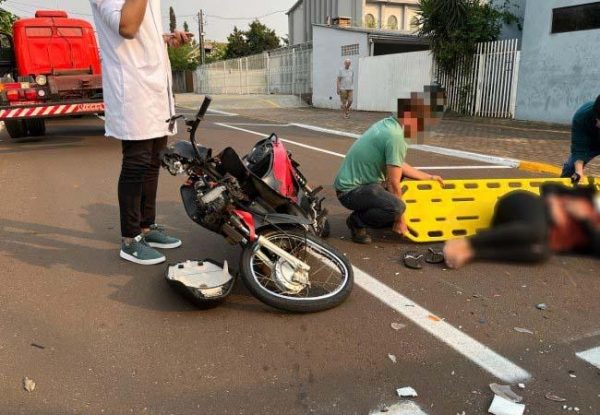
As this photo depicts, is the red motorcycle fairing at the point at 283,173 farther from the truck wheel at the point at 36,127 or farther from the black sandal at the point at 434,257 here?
the truck wheel at the point at 36,127

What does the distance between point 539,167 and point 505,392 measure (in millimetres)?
6158

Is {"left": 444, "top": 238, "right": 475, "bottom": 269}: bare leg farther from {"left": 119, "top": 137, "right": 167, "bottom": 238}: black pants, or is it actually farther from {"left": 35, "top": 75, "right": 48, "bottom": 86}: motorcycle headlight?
{"left": 35, "top": 75, "right": 48, "bottom": 86}: motorcycle headlight

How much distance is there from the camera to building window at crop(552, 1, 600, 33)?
12430mm

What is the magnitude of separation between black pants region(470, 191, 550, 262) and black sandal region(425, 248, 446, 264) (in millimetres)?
3260

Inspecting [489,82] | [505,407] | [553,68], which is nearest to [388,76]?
[489,82]

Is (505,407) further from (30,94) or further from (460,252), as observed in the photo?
(30,94)

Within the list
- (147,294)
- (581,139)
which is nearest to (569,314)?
(581,139)

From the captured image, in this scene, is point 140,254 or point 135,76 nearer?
point 135,76

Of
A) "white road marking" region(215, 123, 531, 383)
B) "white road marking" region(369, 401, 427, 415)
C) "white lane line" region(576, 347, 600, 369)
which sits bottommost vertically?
"white road marking" region(369, 401, 427, 415)

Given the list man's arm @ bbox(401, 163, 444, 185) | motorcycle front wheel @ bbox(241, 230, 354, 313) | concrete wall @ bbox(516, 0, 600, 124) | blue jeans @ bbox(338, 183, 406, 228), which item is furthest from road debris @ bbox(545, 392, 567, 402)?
concrete wall @ bbox(516, 0, 600, 124)

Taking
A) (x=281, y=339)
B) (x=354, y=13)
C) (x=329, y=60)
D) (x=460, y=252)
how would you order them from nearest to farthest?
(x=460, y=252)
(x=281, y=339)
(x=329, y=60)
(x=354, y=13)

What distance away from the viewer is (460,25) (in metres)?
16.2

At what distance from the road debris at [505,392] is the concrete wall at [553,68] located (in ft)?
39.5

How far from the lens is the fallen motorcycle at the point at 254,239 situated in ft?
10.8
